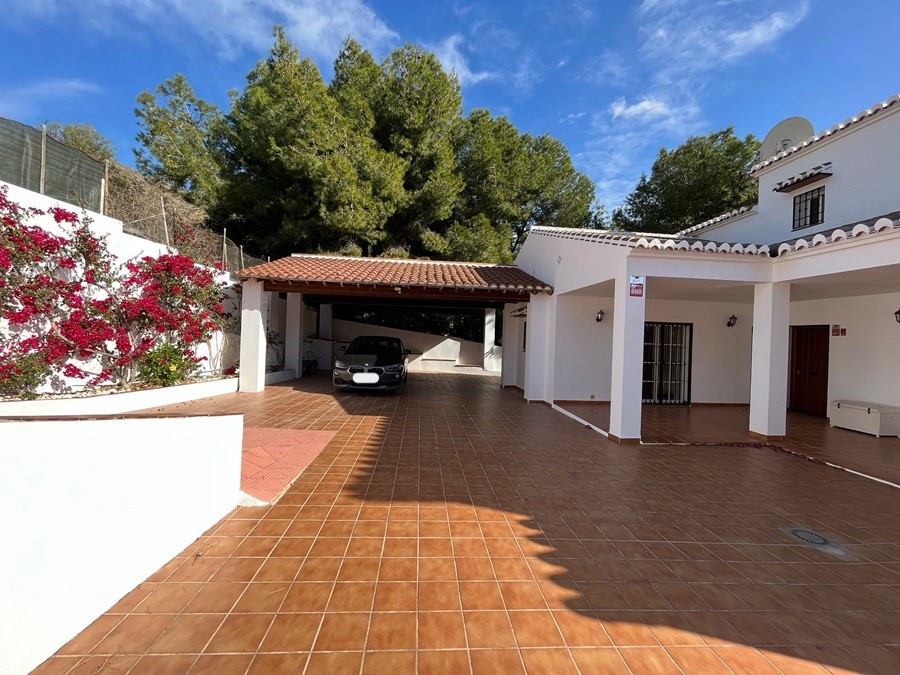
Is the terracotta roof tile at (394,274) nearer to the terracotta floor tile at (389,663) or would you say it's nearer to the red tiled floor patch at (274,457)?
the red tiled floor patch at (274,457)

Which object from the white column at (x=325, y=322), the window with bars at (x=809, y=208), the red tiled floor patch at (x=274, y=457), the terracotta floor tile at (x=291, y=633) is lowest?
the terracotta floor tile at (x=291, y=633)

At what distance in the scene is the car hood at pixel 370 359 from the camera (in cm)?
1038

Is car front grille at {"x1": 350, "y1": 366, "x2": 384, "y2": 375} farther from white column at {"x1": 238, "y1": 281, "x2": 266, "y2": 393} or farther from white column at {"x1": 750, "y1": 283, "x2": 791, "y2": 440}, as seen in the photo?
white column at {"x1": 750, "y1": 283, "x2": 791, "y2": 440}

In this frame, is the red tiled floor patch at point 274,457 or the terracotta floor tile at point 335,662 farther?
the red tiled floor patch at point 274,457

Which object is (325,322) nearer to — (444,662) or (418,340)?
(418,340)

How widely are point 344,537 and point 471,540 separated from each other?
1.06m

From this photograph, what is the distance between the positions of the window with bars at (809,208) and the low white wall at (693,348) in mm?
2253

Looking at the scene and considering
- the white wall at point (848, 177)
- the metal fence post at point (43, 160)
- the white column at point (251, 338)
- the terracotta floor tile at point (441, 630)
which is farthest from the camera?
the white column at point (251, 338)

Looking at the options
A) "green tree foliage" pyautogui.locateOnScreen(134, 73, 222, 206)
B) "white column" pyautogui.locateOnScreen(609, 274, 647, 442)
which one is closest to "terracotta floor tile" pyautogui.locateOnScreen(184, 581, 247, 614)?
"white column" pyautogui.locateOnScreen(609, 274, 647, 442)

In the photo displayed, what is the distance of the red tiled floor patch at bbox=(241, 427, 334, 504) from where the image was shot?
4.33 metres

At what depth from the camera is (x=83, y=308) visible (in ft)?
22.9

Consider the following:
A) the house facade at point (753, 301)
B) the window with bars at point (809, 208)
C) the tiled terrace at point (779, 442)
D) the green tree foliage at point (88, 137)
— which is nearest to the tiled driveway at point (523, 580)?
the tiled terrace at point (779, 442)

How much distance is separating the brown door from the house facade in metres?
0.03

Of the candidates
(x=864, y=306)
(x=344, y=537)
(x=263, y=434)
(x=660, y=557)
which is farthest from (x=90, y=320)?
(x=864, y=306)
